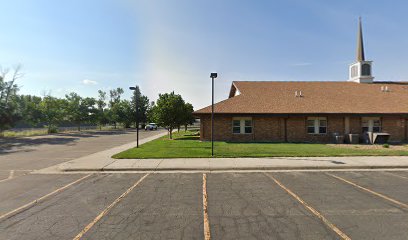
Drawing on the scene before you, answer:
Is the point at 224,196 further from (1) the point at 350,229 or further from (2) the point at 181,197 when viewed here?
(1) the point at 350,229

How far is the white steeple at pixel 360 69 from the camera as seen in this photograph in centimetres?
2792

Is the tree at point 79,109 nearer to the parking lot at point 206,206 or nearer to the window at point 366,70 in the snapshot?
the parking lot at point 206,206

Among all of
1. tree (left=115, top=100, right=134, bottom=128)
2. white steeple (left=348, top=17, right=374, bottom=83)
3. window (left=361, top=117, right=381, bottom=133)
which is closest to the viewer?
window (left=361, top=117, right=381, bottom=133)

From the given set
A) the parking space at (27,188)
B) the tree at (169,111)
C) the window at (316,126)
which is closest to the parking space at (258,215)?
the parking space at (27,188)

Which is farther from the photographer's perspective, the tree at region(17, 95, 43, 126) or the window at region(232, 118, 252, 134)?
the tree at region(17, 95, 43, 126)

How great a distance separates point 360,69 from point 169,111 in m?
23.8

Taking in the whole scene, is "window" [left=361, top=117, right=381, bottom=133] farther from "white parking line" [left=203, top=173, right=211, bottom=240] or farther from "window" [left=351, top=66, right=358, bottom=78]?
"white parking line" [left=203, top=173, right=211, bottom=240]

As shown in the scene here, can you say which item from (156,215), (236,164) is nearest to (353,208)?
(156,215)

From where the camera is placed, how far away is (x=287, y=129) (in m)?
22.2

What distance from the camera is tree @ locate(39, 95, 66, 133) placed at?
42.6 metres

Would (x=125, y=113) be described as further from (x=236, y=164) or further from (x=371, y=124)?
(x=236, y=164)

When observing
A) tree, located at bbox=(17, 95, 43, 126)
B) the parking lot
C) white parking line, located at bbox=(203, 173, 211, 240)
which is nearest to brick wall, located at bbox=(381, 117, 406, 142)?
the parking lot

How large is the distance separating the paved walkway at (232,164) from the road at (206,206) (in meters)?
1.13

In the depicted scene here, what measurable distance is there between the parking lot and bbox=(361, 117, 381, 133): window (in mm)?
14738
